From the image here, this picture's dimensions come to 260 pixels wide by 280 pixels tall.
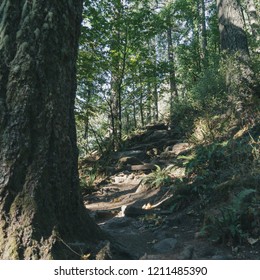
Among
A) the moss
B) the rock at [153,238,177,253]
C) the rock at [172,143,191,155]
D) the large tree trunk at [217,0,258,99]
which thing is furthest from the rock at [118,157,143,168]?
the moss

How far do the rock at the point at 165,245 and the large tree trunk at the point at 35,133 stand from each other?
107cm

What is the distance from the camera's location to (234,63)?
28.7ft

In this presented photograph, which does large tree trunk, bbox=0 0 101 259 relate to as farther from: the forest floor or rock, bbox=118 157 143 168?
rock, bbox=118 157 143 168

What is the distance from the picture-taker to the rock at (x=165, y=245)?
11.8 feet

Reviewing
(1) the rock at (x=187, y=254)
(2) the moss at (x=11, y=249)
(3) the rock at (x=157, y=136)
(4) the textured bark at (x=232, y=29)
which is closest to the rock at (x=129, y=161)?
(3) the rock at (x=157, y=136)

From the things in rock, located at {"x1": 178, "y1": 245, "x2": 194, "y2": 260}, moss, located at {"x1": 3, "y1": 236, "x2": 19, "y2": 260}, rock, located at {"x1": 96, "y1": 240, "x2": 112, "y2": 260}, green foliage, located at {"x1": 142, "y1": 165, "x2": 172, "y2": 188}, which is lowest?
rock, located at {"x1": 178, "y1": 245, "x2": 194, "y2": 260}

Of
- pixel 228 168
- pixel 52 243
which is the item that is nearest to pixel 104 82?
pixel 228 168

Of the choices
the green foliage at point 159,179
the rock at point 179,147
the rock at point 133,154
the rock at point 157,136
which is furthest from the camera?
the rock at point 157,136

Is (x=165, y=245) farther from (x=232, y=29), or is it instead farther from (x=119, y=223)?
(x=232, y=29)

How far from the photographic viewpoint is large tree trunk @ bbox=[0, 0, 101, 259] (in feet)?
8.73

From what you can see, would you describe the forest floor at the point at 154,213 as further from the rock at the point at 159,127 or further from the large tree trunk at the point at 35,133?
the rock at the point at 159,127

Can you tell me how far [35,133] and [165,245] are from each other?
2.01 meters
